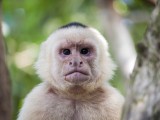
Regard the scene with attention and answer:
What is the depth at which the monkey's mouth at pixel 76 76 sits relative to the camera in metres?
4.12

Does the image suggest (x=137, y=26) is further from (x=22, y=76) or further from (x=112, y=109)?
(x=112, y=109)

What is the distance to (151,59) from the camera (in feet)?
6.88

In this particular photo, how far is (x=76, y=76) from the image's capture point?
4.13 metres

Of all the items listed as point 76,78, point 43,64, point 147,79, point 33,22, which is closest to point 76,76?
point 76,78


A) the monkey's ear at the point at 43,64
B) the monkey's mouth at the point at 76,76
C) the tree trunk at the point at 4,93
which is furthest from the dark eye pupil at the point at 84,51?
the tree trunk at the point at 4,93

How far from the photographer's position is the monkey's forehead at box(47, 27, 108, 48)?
451 cm

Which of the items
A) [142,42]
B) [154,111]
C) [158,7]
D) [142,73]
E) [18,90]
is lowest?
[18,90]

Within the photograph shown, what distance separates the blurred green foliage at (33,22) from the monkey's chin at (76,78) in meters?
3.55

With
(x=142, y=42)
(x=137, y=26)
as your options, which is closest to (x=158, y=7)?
(x=142, y=42)

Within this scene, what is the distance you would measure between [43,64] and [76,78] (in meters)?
0.66

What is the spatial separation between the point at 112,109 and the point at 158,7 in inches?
90.0

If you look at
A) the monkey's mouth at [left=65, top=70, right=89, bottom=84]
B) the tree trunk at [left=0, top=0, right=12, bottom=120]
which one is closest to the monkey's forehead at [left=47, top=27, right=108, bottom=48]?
the monkey's mouth at [left=65, top=70, right=89, bottom=84]

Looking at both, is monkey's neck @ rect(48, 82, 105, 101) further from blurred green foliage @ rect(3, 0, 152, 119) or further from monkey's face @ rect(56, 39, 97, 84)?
blurred green foliage @ rect(3, 0, 152, 119)

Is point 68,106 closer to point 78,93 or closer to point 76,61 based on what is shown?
point 78,93
